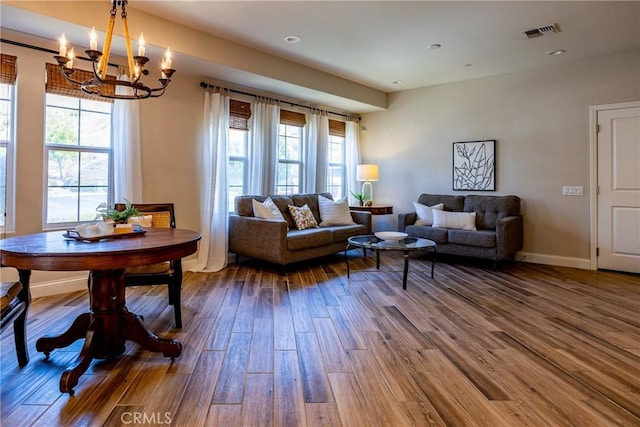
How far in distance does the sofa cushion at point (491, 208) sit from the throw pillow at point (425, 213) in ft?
1.40

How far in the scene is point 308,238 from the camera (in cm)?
444

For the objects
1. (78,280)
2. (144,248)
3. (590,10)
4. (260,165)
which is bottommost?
(78,280)

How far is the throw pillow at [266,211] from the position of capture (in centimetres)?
461

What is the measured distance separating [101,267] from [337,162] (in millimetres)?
5216

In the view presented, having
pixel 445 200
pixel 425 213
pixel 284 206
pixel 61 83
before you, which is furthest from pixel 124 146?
pixel 445 200

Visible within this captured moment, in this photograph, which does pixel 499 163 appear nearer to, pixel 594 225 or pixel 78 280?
pixel 594 225

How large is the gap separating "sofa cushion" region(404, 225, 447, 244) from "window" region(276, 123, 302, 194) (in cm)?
195

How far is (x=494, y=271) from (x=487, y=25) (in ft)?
9.31

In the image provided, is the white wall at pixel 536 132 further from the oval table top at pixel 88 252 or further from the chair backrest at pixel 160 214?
the oval table top at pixel 88 252

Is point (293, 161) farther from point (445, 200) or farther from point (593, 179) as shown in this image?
point (593, 179)

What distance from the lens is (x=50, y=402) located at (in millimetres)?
1741

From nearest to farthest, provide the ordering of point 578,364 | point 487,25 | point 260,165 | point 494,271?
point 578,364, point 487,25, point 494,271, point 260,165

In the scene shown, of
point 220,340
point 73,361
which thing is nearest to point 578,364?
point 220,340
